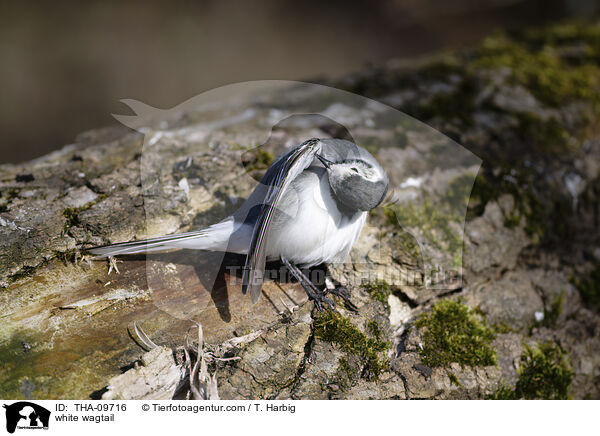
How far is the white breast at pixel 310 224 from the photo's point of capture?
7.22 ft

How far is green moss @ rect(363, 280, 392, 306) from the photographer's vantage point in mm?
2293

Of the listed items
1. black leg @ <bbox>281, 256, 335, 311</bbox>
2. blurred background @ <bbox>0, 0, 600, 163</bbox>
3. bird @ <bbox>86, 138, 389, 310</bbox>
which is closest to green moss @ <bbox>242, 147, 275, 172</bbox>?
bird @ <bbox>86, 138, 389, 310</bbox>

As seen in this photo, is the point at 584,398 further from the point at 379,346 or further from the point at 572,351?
the point at 379,346

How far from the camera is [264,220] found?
1994 millimetres

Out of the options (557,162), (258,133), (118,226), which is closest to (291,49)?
(258,133)

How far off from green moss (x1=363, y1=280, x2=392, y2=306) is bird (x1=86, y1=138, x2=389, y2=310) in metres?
0.29

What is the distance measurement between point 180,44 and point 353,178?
7.25 meters

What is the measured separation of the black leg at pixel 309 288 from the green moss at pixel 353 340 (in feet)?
0.20

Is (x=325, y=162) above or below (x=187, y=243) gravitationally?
above

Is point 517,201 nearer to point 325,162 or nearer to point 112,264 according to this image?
point 325,162

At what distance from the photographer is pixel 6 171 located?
283 cm

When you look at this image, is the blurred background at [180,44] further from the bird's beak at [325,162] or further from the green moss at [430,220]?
the bird's beak at [325,162]

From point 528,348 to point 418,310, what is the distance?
0.72 meters
